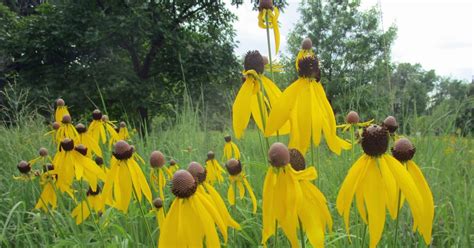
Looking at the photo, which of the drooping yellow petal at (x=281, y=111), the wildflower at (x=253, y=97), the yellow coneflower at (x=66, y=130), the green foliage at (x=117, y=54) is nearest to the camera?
the drooping yellow petal at (x=281, y=111)

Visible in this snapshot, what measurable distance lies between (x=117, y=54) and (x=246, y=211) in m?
8.71

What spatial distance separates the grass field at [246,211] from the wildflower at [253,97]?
17cm

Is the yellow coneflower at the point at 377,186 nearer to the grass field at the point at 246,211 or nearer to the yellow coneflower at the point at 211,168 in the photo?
the grass field at the point at 246,211

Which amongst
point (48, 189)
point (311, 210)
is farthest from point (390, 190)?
point (48, 189)

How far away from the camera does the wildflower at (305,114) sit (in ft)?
2.82

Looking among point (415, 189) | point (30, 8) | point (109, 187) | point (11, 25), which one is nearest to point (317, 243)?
point (415, 189)

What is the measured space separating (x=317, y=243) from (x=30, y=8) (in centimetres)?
1478

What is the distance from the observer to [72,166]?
1455 millimetres

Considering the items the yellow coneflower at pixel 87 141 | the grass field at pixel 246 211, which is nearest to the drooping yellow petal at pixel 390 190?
the grass field at pixel 246 211

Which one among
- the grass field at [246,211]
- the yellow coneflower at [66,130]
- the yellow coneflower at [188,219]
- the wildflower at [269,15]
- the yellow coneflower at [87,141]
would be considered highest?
the wildflower at [269,15]

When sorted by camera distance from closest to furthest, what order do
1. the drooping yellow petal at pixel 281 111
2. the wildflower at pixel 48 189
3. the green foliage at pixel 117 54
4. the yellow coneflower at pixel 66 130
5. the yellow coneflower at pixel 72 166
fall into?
the drooping yellow petal at pixel 281 111, the yellow coneflower at pixel 72 166, the wildflower at pixel 48 189, the yellow coneflower at pixel 66 130, the green foliage at pixel 117 54

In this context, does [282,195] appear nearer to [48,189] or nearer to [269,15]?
[269,15]

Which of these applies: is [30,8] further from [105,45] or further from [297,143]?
[297,143]

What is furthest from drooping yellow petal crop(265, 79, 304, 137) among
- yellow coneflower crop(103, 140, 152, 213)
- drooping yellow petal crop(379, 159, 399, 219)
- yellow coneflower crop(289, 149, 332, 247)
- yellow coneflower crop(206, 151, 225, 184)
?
yellow coneflower crop(206, 151, 225, 184)
